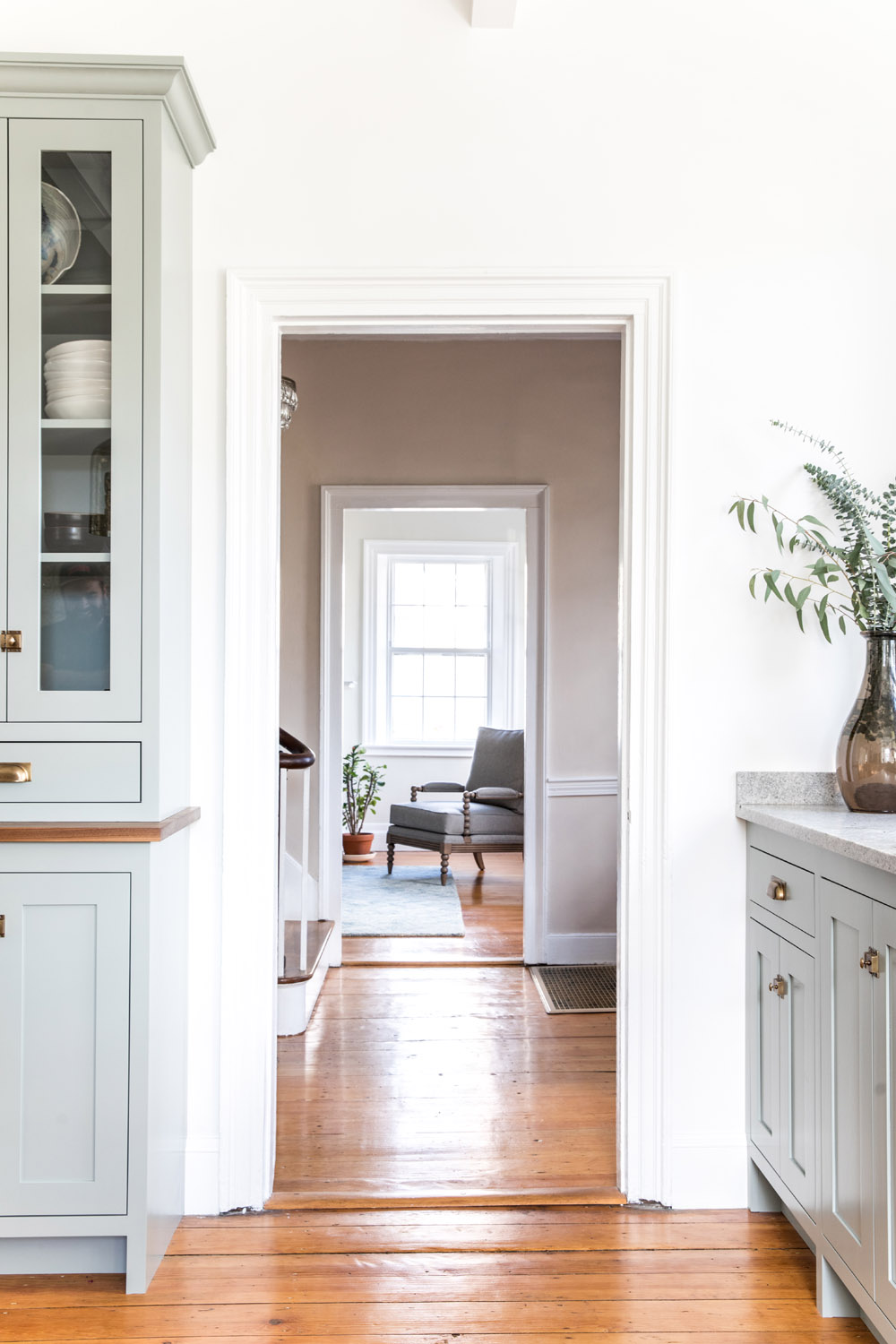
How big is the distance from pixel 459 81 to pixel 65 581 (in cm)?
149

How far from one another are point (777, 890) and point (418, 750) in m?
5.90

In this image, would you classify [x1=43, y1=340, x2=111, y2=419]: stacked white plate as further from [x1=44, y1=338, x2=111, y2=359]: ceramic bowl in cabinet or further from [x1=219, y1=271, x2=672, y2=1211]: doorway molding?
[x1=219, y1=271, x2=672, y2=1211]: doorway molding

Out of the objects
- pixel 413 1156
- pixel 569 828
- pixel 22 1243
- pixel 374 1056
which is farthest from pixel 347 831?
pixel 22 1243

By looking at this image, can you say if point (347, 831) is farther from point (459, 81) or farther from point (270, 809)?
point (459, 81)

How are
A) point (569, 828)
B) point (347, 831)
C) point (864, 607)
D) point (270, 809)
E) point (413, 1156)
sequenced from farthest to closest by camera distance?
point (347, 831) < point (569, 828) < point (413, 1156) < point (270, 809) < point (864, 607)

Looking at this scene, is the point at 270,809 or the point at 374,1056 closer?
the point at 270,809

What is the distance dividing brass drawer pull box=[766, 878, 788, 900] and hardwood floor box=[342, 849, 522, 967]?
2.60 metres

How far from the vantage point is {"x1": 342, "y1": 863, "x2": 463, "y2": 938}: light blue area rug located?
531 cm

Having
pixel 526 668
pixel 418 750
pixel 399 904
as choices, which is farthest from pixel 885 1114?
pixel 418 750

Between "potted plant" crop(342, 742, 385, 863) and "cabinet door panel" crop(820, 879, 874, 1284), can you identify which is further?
"potted plant" crop(342, 742, 385, 863)

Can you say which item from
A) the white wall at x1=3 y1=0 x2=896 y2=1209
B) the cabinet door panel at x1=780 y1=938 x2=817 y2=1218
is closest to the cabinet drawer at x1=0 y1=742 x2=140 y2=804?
the white wall at x1=3 y1=0 x2=896 y2=1209

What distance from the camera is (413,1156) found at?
266 centimetres

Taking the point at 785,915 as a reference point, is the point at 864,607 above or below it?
above

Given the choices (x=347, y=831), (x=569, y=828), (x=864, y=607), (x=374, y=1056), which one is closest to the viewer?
→ (x=864, y=607)
